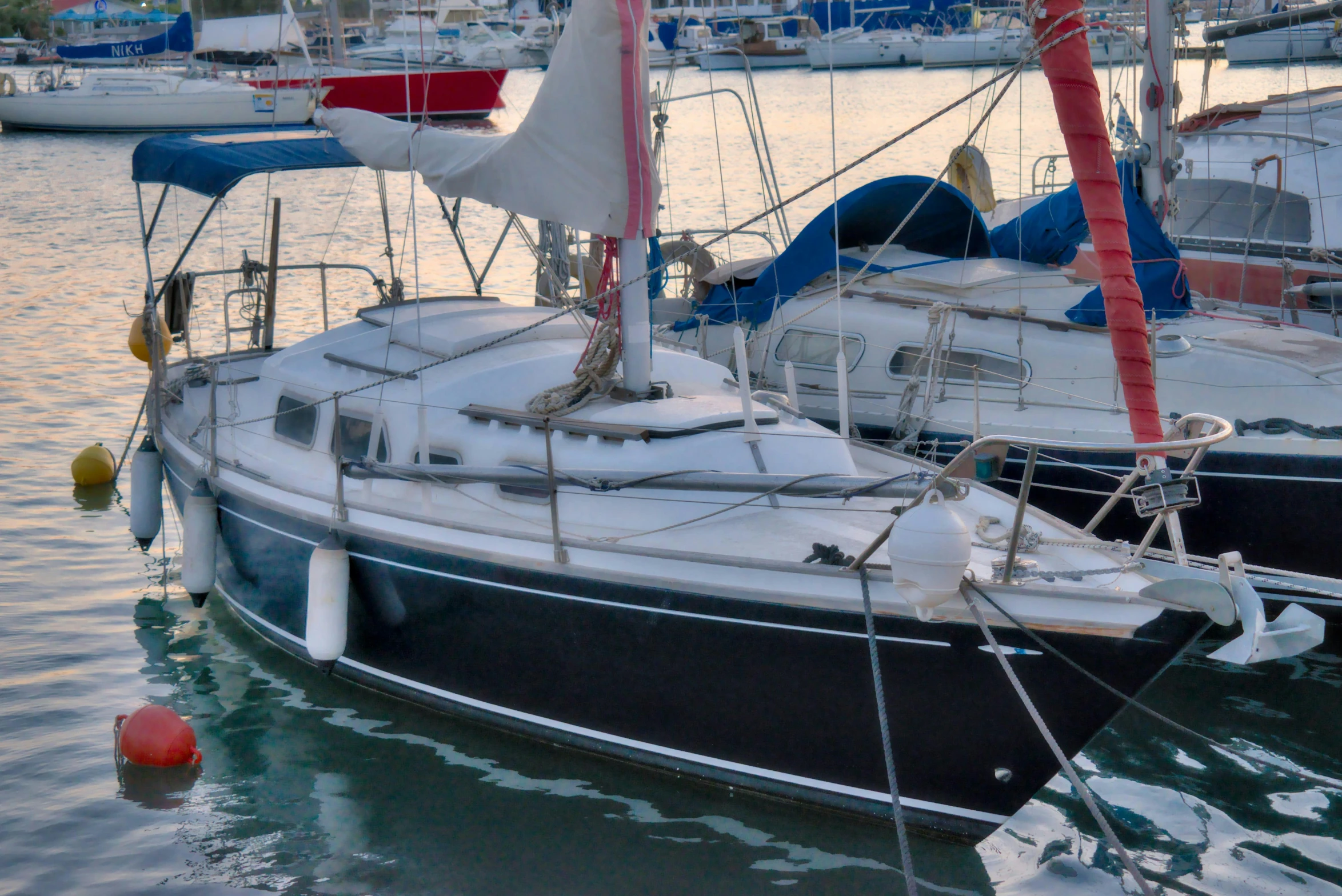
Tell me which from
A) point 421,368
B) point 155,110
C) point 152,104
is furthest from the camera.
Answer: point 155,110

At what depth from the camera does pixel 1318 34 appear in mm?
42656

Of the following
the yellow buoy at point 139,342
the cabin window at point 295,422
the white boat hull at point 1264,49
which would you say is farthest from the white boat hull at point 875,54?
the cabin window at point 295,422

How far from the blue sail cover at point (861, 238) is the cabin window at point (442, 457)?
4173mm

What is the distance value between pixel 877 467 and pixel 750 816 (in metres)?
2.27

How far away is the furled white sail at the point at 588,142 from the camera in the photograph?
6395 millimetres

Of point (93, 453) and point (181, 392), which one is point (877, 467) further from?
point (93, 453)

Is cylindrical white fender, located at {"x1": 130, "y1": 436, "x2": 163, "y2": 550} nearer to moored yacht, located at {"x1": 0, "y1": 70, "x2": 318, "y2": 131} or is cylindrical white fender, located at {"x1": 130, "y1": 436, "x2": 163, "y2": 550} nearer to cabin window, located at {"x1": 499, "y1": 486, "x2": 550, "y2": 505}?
cabin window, located at {"x1": 499, "y1": 486, "x2": 550, "y2": 505}

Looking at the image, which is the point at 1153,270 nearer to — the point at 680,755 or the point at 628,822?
the point at 680,755

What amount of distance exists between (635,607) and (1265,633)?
9.02 feet

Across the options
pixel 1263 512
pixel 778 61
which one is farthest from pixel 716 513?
pixel 778 61

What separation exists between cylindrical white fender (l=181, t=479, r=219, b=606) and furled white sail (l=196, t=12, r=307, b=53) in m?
20.4

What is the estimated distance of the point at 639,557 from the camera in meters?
6.05

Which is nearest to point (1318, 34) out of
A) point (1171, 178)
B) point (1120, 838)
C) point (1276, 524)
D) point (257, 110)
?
point (257, 110)

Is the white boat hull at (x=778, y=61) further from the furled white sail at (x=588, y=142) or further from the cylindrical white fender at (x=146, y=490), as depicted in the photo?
the furled white sail at (x=588, y=142)
